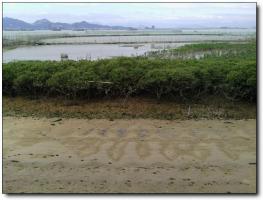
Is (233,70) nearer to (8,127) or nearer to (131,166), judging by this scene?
(131,166)

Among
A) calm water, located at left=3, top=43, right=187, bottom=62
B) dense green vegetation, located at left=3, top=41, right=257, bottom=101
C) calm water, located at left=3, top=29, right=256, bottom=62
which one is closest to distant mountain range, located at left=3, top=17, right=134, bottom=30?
calm water, located at left=3, top=29, right=256, bottom=62

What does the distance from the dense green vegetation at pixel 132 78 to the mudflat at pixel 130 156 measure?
2.19 feet

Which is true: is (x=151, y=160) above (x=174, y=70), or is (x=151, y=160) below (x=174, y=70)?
below

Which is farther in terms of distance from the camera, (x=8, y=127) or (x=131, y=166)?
(x=8, y=127)

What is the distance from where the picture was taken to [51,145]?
3611 millimetres

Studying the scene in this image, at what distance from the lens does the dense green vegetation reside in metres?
4.72

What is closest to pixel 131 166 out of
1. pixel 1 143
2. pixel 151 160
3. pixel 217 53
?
pixel 151 160

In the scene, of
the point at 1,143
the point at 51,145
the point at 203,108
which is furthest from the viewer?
the point at 203,108

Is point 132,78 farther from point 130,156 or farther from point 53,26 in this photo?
point 130,156

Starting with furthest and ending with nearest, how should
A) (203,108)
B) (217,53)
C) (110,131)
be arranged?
1. (217,53)
2. (203,108)
3. (110,131)

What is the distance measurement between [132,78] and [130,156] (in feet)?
5.55

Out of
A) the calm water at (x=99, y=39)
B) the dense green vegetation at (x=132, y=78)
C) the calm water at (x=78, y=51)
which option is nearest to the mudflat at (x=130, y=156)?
the dense green vegetation at (x=132, y=78)

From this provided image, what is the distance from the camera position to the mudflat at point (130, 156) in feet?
9.99

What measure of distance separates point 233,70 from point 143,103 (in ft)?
3.87
